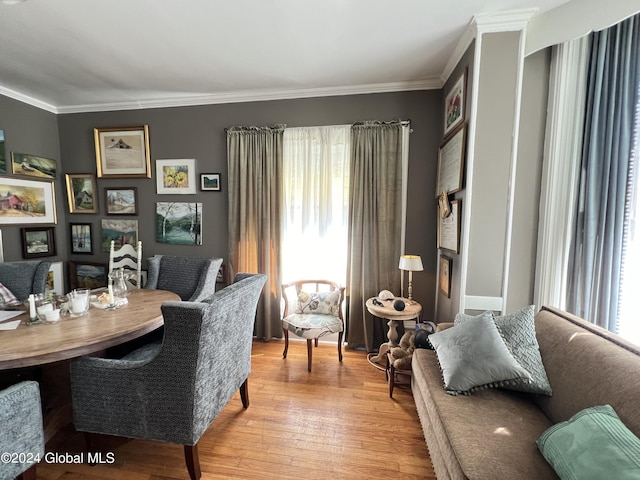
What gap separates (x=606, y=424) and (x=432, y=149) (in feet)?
7.73

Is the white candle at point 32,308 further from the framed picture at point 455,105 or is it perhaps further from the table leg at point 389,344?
the framed picture at point 455,105

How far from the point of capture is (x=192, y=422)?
1312 mm

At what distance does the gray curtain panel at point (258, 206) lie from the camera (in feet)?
9.46

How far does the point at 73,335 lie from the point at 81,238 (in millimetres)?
2659

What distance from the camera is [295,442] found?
1664 millimetres

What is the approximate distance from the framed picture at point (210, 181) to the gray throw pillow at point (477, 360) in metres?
2.75

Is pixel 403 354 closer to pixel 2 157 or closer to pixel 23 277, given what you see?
pixel 23 277

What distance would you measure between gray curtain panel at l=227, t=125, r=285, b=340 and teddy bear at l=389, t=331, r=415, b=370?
4.49ft

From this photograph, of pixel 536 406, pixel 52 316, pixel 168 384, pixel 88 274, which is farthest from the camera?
pixel 88 274

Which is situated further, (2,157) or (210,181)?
(210,181)

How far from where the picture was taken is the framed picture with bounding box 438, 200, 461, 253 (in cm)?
208

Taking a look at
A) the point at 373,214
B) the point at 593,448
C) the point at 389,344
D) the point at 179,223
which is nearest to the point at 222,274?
the point at 179,223

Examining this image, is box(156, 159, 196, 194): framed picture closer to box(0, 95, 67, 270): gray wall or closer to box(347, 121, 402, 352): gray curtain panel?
box(0, 95, 67, 270): gray wall

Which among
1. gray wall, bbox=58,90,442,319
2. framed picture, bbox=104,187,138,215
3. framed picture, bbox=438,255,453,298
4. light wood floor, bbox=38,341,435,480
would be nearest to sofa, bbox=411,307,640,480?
light wood floor, bbox=38,341,435,480
